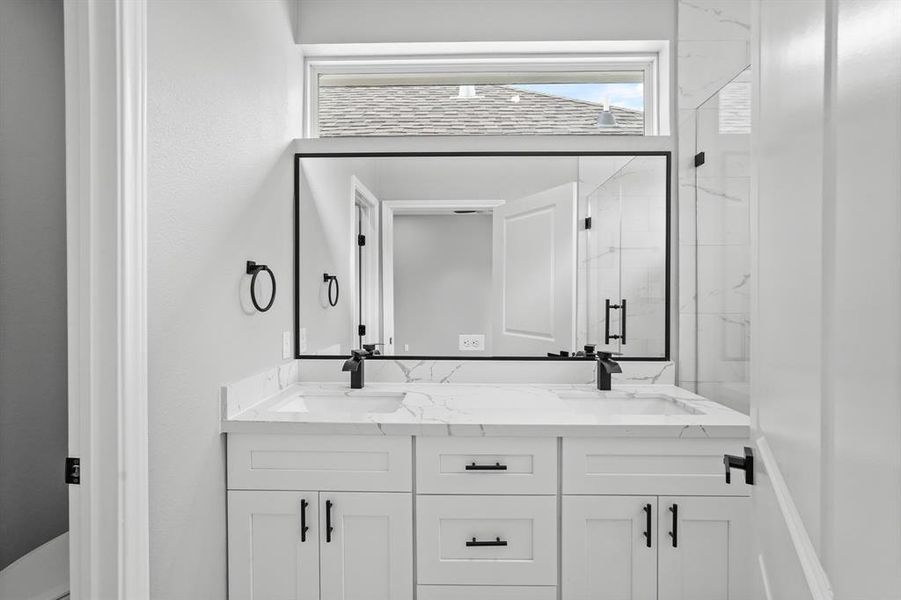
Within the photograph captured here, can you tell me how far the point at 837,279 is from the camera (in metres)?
0.52

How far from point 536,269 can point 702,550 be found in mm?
1192

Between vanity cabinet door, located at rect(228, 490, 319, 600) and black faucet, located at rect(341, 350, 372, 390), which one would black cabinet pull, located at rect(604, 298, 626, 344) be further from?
vanity cabinet door, located at rect(228, 490, 319, 600)

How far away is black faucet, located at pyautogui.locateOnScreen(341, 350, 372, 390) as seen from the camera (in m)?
2.04

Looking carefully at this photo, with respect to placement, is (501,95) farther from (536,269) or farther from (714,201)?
(714,201)

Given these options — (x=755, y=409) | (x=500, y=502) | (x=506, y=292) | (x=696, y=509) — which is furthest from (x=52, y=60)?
(x=696, y=509)

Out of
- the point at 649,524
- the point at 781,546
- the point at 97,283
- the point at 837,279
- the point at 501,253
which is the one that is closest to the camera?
the point at 837,279

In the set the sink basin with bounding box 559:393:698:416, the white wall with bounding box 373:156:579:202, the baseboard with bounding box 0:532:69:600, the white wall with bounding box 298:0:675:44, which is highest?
the white wall with bounding box 298:0:675:44

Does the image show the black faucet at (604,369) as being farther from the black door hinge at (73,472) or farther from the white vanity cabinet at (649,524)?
the black door hinge at (73,472)

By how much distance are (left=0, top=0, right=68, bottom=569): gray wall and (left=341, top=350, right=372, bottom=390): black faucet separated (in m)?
0.95

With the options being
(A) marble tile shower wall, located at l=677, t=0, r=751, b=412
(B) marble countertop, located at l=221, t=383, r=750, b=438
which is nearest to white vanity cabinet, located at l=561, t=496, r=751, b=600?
(B) marble countertop, located at l=221, t=383, r=750, b=438

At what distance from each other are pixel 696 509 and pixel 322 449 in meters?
1.21

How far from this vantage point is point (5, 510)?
154cm

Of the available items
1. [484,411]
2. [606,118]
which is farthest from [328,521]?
[606,118]

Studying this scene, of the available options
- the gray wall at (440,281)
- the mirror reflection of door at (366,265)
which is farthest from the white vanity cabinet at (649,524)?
the mirror reflection of door at (366,265)
